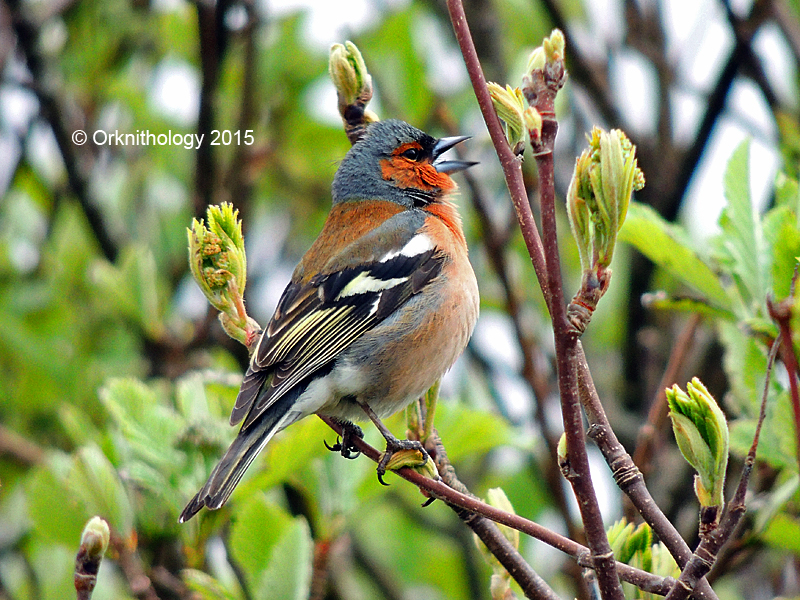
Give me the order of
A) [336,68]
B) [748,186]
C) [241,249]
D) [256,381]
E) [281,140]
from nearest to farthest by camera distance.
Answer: [241,249]
[336,68]
[748,186]
[256,381]
[281,140]

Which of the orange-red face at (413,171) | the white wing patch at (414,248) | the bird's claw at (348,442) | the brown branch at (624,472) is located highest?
the orange-red face at (413,171)

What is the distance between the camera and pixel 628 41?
4.90m

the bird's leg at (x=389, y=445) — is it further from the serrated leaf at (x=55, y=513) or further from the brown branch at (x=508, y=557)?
the serrated leaf at (x=55, y=513)

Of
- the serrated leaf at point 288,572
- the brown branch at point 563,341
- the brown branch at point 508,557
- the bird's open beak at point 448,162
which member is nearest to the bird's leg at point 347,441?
the serrated leaf at point 288,572

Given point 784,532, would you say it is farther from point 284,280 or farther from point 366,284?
point 284,280

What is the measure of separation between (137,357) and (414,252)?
2.14 meters

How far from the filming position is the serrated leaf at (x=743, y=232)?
2.69 metres

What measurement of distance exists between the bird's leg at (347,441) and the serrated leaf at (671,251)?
3.56 feet

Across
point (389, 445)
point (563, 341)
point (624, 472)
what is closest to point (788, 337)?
point (563, 341)

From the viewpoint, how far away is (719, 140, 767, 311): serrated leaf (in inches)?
Answer: 106

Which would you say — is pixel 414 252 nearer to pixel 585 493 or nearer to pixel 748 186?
pixel 748 186

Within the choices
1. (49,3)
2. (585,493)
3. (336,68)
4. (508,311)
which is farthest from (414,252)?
(49,3)

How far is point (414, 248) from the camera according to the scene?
11.7ft

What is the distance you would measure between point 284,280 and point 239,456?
3010mm
